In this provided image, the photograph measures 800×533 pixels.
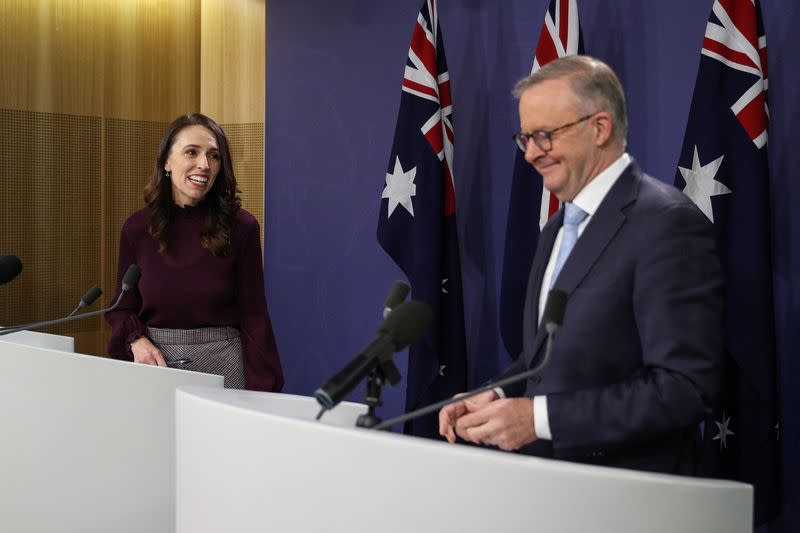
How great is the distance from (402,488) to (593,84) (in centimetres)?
112

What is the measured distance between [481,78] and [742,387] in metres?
2.14

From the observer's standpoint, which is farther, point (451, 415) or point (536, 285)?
point (536, 285)

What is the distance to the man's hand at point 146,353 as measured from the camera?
2932mm

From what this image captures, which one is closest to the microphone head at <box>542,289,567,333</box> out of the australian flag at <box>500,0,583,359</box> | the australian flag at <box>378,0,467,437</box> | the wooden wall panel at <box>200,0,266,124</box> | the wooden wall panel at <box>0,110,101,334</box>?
the australian flag at <box>500,0,583,359</box>

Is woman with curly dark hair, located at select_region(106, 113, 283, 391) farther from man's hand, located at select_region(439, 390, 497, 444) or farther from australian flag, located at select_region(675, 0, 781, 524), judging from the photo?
australian flag, located at select_region(675, 0, 781, 524)

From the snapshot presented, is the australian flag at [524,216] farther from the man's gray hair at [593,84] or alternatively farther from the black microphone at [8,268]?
the black microphone at [8,268]

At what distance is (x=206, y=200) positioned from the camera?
10.7 ft

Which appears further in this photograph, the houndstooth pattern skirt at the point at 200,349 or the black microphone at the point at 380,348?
the houndstooth pattern skirt at the point at 200,349

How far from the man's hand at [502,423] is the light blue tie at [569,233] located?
1.37ft

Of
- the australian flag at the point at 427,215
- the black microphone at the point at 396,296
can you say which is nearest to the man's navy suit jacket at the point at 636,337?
the black microphone at the point at 396,296

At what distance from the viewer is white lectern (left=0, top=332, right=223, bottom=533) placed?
7.16 feet

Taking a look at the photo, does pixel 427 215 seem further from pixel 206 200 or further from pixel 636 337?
pixel 636 337

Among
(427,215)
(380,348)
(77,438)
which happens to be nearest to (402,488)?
(380,348)

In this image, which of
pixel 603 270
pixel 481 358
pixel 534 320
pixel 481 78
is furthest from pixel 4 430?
pixel 481 78
